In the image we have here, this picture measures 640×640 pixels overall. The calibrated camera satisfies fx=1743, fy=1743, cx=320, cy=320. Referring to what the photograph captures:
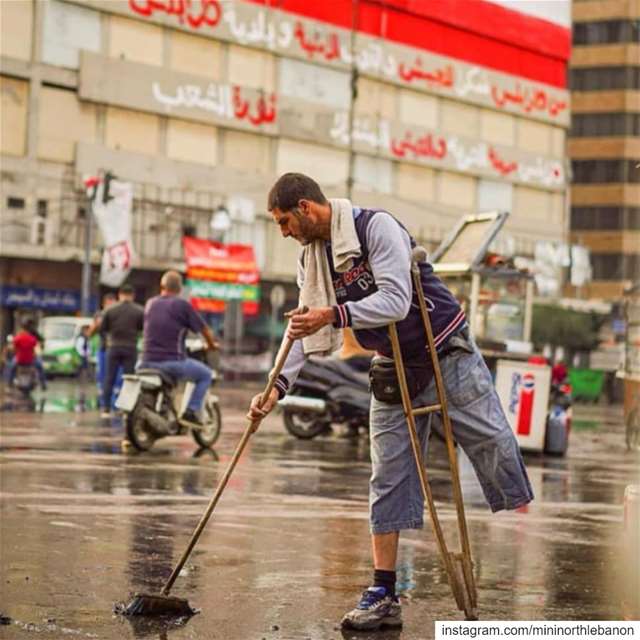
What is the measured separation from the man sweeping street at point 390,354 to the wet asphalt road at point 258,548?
1.37 ft

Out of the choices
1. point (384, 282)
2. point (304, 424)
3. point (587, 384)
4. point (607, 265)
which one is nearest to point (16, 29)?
point (587, 384)

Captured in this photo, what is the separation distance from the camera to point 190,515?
10289 mm

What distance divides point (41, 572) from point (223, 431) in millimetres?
13565

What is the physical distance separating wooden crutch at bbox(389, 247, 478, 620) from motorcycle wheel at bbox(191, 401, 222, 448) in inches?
403

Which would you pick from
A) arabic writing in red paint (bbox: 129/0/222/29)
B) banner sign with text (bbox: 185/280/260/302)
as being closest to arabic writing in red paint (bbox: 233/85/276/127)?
arabic writing in red paint (bbox: 129/0/222/29)

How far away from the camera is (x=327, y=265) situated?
672cm

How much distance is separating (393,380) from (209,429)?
10348mm

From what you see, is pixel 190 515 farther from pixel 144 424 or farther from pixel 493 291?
pixel 493 291

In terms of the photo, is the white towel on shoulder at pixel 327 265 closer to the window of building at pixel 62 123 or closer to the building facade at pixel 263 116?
the building facade at pixel 263 116

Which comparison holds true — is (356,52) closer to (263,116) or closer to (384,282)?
(263,116)

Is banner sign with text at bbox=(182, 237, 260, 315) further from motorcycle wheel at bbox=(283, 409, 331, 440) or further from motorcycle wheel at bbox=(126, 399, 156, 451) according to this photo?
motorcycle wheel at bbox=(126, 399, 156, 451)

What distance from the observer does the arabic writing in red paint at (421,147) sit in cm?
7194

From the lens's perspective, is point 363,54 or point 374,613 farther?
point 363,54

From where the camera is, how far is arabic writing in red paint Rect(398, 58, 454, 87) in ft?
238
